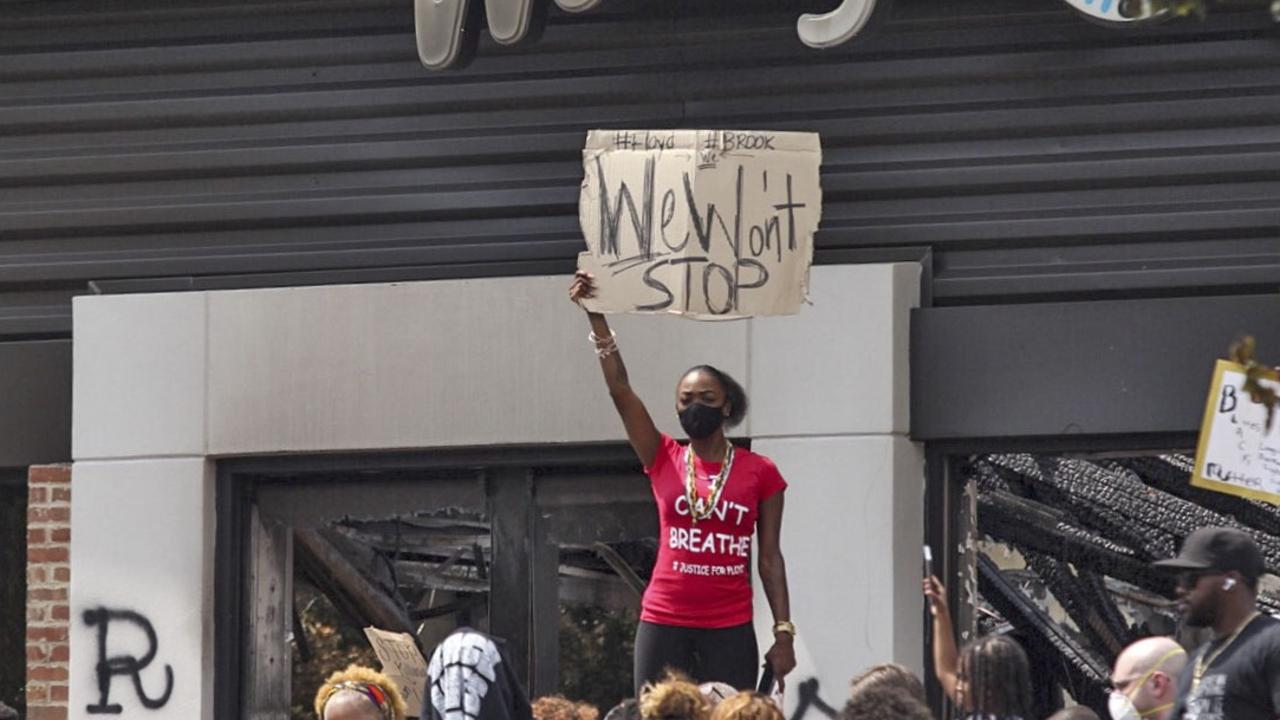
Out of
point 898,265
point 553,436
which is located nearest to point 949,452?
point 898,265

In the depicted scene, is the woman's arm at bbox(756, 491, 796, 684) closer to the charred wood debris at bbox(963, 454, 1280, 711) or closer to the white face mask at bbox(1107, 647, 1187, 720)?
the white face mask at bbox(1107, 647, 1187, 720)

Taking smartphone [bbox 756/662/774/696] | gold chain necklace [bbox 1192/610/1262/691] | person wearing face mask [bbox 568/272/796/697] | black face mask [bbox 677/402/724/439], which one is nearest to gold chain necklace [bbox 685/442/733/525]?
person wearing face mask [bbox 568/272/796/697]

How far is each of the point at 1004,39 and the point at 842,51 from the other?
625 mm

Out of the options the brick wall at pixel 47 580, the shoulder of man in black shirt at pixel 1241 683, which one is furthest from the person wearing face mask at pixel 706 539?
the brick wall at pixel 47 580

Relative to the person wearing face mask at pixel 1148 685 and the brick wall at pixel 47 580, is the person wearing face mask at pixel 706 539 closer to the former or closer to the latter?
the person wearing face mask at pixel 1148 685

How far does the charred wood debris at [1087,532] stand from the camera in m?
12.6

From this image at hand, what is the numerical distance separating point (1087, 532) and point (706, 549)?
4693mm

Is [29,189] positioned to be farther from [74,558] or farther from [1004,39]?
[1004,39]

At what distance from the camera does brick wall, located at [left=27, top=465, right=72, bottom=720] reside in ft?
35.1

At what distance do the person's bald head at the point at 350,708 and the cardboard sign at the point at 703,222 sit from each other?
158cm

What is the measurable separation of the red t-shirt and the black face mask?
132 mm

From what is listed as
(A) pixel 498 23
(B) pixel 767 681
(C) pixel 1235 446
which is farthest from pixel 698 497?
(A) pixel 498 23

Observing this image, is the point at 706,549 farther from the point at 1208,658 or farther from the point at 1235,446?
the point at 1208,658

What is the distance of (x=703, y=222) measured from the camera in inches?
355
